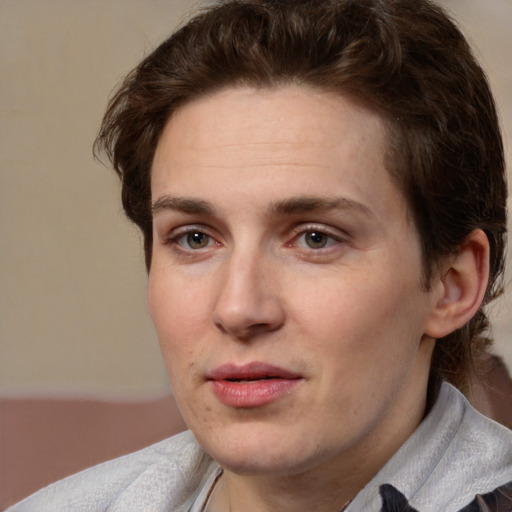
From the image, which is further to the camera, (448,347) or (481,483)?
(448,347)

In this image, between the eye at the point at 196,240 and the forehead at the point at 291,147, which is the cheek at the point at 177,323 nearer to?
the eye at the point at 196,240

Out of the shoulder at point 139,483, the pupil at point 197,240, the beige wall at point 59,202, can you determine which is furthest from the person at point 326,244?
the beige wall at point 59,202

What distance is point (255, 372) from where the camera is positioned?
1.66 meters

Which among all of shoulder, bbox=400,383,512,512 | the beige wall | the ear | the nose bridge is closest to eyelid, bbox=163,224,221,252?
the nose bridge

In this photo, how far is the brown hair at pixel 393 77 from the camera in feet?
5.81

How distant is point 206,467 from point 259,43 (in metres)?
0.94

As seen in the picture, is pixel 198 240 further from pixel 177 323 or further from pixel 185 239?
pixel 177 323

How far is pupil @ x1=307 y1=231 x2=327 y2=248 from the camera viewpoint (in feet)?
5.66

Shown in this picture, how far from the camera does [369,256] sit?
1731 mm

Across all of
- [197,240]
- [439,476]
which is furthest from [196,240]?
[439,476]

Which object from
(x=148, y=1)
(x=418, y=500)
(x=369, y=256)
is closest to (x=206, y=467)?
(x=418, y=500)

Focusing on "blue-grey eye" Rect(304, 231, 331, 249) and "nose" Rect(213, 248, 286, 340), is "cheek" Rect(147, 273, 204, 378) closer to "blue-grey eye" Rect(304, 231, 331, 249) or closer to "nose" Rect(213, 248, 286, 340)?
"nose" Rect(213, 248, 286, 340)

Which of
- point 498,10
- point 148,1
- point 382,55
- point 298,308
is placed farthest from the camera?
point 148,1

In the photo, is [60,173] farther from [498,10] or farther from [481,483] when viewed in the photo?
[481,483]
